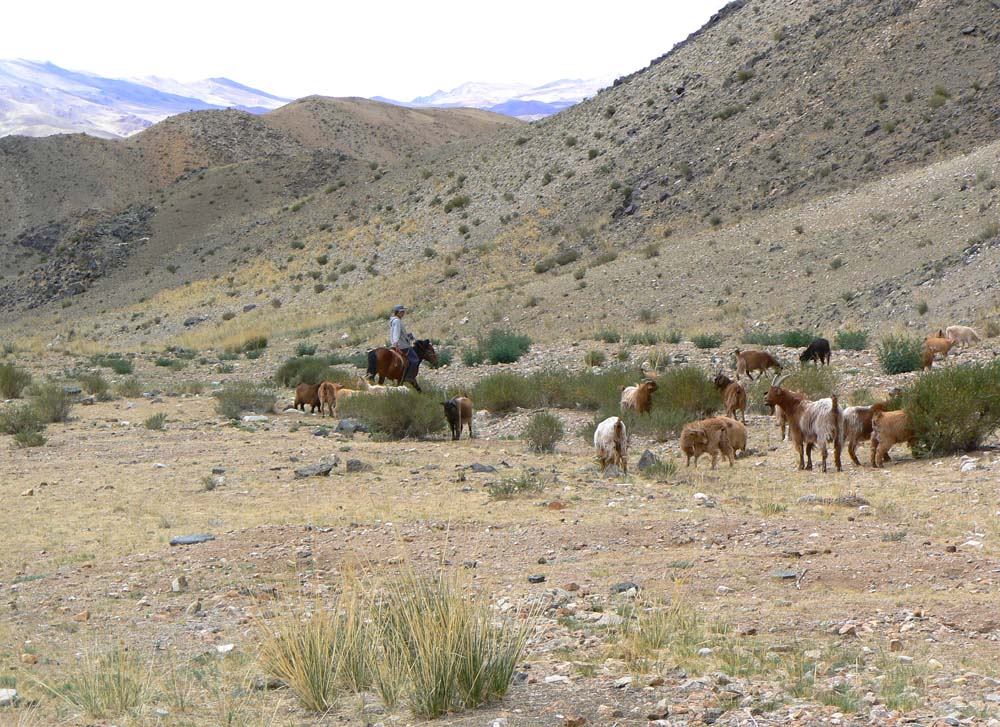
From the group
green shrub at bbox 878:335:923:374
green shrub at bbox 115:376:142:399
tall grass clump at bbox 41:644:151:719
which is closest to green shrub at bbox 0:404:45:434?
green shrub at bbox 115:376:142:399

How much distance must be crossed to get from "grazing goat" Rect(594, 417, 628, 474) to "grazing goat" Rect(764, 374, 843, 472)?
1.76 metres

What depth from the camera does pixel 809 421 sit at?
12422 millimetres

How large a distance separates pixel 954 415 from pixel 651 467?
3.40 m

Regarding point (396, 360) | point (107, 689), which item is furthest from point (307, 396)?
point (107, 689)

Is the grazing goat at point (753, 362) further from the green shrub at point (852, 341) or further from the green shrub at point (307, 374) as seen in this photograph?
the green shrub at point (307, 374)

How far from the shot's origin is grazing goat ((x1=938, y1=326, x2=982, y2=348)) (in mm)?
20688

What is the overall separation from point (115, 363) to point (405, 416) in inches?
776

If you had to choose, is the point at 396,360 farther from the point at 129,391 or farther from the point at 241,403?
the point at 129,391

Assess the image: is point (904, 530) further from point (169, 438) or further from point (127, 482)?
point (169, 438)

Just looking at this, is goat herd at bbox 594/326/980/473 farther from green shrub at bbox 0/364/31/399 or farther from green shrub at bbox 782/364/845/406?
green shrub at bbox 0/364/31/399

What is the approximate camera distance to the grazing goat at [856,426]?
40.2ft

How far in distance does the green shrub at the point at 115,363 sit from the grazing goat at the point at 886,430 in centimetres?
2478

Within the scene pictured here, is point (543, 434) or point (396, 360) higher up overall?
point (396, 360)

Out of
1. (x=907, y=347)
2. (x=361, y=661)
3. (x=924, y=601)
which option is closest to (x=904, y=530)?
(x=924, y=601)
